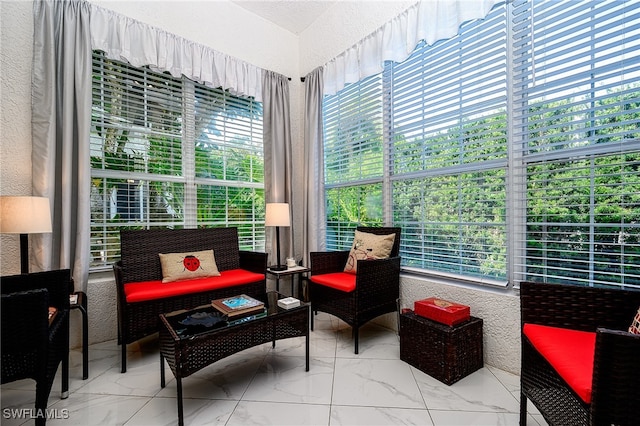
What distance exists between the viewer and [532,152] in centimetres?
185

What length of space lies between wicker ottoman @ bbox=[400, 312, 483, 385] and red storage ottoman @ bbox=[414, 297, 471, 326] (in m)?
0.03

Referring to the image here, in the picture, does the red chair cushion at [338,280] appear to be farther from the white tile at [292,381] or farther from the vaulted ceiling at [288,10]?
the vaulted ceiling at [288,10]

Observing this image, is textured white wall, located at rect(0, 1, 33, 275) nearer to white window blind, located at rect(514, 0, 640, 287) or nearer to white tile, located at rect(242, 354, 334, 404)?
white tile, located at rect(242, 354, 334, 404)

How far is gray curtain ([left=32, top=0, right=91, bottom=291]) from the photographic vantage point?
212 centimetres

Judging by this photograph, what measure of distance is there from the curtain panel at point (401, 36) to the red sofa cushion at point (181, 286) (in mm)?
2214

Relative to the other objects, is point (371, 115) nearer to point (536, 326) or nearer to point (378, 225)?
point (378, 225)

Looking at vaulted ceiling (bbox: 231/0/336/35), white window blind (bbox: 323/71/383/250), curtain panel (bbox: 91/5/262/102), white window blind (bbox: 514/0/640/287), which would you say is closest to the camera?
white window blind (bbox: 514/0/640/287)

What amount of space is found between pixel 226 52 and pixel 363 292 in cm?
288

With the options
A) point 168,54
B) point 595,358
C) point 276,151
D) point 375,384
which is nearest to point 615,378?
point 595,358

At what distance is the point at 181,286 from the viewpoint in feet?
7.21

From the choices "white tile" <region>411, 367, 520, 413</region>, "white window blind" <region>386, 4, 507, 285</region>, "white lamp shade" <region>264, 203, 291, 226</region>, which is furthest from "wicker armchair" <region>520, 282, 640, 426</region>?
"white lamp shade" <region>264, 203, 291, 226</region>

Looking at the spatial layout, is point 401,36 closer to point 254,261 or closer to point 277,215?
point 277,215

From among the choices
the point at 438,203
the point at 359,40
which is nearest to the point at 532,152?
the point at 438,203

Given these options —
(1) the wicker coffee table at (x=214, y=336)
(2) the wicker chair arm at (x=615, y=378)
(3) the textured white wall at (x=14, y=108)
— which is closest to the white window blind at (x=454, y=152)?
(2) the wicker chair arm at (x=615, y=378)
